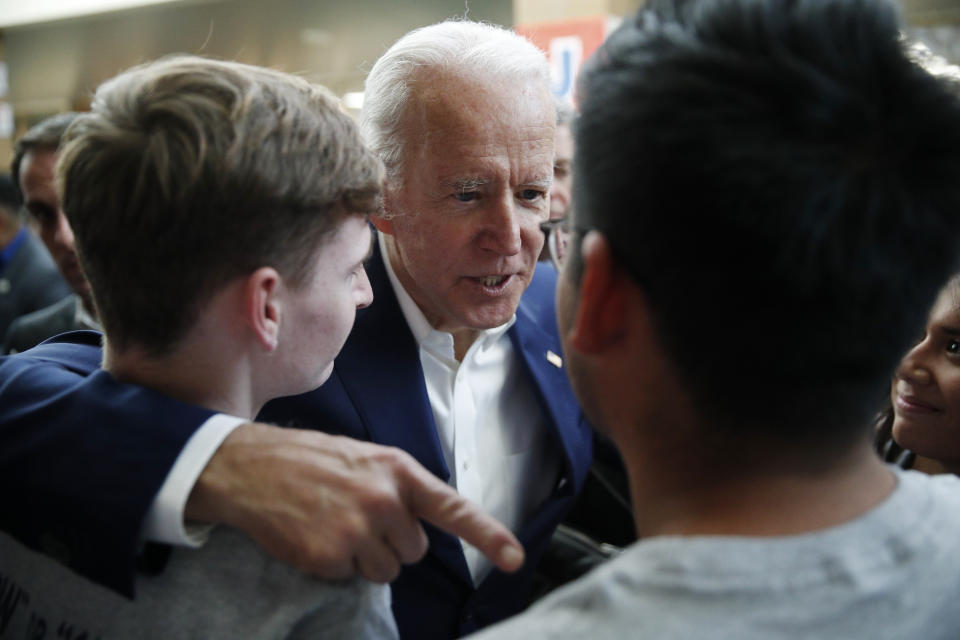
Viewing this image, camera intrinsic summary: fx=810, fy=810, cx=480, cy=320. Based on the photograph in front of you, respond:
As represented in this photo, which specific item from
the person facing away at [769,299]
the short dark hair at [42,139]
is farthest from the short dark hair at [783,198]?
the short dark hair at [42,139]

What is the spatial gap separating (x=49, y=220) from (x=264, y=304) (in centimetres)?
236

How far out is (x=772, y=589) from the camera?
2.13 ft

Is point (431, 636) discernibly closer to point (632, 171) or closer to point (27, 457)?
point (27, 457)

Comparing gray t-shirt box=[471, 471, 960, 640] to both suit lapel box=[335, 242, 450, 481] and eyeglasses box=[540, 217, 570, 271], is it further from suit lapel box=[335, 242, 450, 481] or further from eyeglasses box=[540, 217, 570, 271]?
eyeglasses box=[540, 217, 570, 271]

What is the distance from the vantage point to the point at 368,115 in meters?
1.74

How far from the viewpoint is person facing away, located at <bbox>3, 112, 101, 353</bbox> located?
2863 mm

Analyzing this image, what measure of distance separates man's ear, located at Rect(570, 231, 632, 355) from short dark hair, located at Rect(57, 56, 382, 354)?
386mm

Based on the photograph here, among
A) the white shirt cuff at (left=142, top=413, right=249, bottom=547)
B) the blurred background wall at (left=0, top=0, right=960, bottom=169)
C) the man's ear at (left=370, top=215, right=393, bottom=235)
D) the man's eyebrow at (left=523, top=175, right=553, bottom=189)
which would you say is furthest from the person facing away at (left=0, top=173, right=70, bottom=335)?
the white shirt cuff at (left=142, top=413, right=249, bottom=547)

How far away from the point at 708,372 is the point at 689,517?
140 millimetres

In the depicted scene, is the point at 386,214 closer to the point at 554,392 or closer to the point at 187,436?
the point at 554,392

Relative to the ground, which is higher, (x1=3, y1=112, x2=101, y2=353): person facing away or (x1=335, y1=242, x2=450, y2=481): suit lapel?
(x1=335, y1=242, x2=450, y2=481): suit lapel

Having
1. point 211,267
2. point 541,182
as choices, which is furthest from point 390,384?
point 211,267

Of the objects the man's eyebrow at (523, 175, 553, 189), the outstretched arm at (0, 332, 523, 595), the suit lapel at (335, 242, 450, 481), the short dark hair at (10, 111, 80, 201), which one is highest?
the man's eyebrow at (523, 175, 553, 189)

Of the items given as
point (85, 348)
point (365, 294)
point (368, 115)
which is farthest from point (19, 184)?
point (365, 294)
